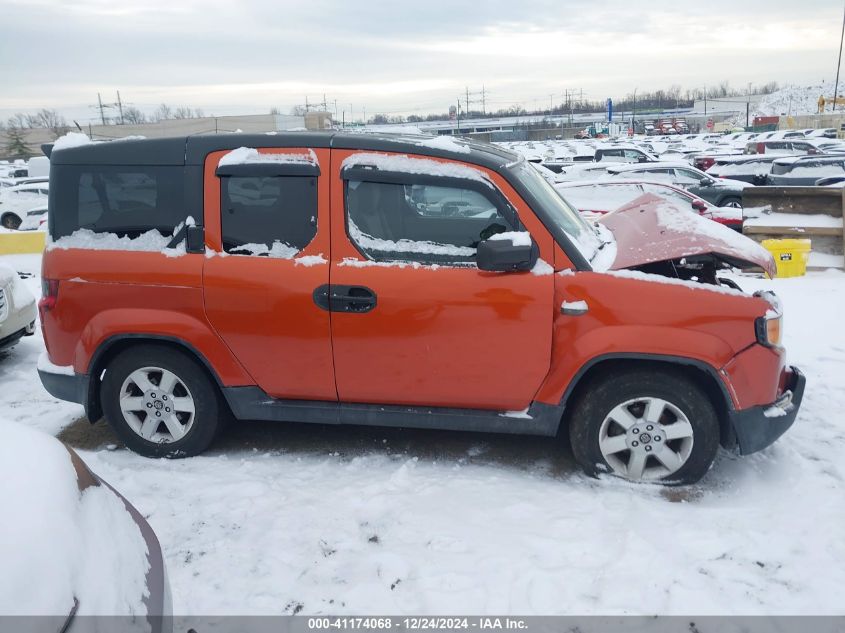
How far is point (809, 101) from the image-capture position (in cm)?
11575

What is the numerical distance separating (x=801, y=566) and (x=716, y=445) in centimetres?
76

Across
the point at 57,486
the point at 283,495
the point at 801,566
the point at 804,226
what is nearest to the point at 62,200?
the point at 283,495

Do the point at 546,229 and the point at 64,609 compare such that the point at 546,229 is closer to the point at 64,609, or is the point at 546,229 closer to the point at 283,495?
the point at 283,495

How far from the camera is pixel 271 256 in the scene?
12.7 ft

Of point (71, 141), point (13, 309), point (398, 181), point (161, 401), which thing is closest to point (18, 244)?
point (13, 309)

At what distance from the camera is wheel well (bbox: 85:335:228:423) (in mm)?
4070

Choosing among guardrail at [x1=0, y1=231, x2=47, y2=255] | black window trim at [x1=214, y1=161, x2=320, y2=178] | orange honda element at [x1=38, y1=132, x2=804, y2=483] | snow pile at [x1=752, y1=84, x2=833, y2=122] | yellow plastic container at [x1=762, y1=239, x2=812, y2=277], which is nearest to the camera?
orange honda element at [x1=38, y1=132, x2=804, y2=483]

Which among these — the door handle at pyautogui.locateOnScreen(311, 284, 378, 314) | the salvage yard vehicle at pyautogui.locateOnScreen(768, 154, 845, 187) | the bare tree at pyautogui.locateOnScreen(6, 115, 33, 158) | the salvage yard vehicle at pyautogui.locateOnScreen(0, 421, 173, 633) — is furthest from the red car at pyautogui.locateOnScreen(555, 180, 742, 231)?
the bare tree at pyautogui.locateOnScreen(6, 115, 33, 158)

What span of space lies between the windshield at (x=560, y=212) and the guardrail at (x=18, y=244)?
12.0 m

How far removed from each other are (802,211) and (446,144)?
30.4 ft

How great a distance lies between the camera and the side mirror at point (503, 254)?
349 centimetres

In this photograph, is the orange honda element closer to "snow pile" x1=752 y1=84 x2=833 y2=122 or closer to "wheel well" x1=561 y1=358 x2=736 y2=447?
"wheel well" x1=561 y1=358 x2=736 y2=447

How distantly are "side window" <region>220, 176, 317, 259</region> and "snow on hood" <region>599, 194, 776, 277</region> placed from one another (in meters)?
1.81

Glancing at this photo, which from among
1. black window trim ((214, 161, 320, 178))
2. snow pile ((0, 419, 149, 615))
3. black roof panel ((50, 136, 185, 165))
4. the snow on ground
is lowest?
the snow on ground
